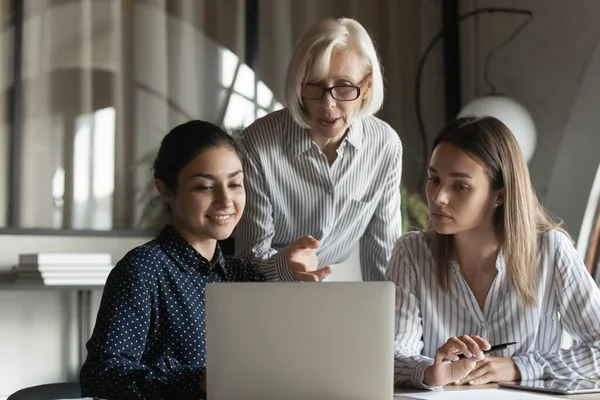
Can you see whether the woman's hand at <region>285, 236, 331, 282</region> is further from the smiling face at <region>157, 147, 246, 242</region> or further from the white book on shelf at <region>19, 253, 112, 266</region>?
the white book on shelf at <region>19, 253, 112, 266</region>

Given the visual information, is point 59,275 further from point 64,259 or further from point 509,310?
point 509,310

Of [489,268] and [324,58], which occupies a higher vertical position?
[324,58]

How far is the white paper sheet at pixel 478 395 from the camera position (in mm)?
1579

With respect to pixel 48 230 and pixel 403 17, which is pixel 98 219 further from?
pixel 403 17

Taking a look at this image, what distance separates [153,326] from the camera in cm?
171

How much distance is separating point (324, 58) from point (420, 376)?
97 centimetres

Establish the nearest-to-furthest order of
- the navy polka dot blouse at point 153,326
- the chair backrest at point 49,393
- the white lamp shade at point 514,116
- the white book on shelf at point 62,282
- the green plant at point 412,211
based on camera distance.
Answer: the navy polka dot blouse at point 153,326
the chair backrest at point 49,393
the white book on shelf at point 62,282
the white lamp shade at point 514,116
the green plant at point 412,211

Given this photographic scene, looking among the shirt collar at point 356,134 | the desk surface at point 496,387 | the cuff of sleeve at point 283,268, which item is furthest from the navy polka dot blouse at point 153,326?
the shirt collar at point 356,134

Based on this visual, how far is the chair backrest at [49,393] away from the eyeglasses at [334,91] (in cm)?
125

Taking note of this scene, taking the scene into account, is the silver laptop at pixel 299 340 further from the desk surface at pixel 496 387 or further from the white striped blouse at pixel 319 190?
the white striped blouse at pixel 319 190

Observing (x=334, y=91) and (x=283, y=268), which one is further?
(x=334, y=91)

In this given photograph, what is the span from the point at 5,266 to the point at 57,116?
2.19 ft

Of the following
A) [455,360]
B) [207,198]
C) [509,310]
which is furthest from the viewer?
[509,310]

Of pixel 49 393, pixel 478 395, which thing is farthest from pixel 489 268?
pixel 49 393
